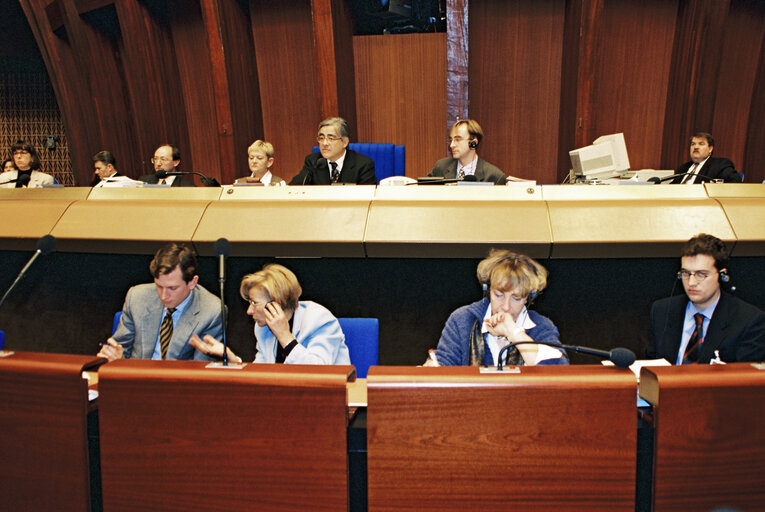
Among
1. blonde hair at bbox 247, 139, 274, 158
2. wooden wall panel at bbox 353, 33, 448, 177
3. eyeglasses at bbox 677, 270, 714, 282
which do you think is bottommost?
eyeglasses at bbox 677, 270, 714, 282

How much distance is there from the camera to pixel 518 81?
16.7ft

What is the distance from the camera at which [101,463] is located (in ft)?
3.67

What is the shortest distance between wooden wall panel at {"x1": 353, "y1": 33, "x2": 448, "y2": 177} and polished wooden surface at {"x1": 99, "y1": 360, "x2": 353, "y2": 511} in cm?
454

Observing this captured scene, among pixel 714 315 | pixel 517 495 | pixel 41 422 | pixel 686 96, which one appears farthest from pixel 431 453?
pixel 686 96

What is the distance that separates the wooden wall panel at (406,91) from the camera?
527 centimetres

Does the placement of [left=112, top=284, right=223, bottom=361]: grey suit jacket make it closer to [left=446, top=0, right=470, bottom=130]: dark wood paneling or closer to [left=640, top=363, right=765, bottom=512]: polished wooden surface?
[left=640, top=363, right=765, bottom=512]: polished wooden surface

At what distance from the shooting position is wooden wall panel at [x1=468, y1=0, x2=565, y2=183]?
4.95 m

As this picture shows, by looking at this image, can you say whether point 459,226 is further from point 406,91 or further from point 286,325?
point 406,91

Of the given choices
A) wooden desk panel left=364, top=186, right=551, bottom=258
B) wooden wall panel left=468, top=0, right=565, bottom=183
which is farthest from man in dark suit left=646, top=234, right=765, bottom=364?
wooden wall panel left=468, top=0, right=565, bottom=183

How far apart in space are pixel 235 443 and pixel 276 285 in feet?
2.60

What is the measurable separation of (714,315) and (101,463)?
1.81 meters

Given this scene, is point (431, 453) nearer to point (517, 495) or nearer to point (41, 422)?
point (517, 495)

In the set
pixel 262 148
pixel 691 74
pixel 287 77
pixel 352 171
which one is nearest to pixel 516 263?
pixel 352 171

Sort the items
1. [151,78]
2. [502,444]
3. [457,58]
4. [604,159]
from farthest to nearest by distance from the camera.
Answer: [151,78] < [457,58] < [604,159] < [502,444]
